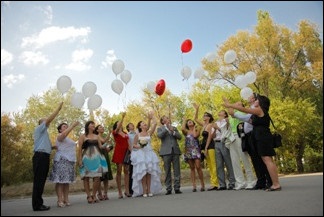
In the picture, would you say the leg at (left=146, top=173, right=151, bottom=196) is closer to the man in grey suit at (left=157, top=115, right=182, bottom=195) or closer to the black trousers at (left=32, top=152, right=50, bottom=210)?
the man in grey suit at (left=157, top=115, right=182, bottom=195)

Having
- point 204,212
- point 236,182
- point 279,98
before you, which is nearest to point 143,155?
point 236,182

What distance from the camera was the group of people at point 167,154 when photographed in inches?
245

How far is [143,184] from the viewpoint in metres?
7.84

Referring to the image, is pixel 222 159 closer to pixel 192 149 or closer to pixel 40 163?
pixel 192 149

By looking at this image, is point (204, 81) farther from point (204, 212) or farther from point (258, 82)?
point (204, 212)

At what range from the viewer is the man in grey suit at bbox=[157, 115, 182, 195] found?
26.2 ft

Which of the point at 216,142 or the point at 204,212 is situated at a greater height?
the point at 216,142

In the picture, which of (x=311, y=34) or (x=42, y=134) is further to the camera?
(x=311, y=34)

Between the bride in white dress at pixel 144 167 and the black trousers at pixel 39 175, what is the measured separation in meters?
2.51

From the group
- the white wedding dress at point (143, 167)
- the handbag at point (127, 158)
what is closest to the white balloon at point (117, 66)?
the white wedding dress at point (143, 167)

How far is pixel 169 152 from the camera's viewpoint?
8.06 metres

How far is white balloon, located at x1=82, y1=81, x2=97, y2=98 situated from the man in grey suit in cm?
215

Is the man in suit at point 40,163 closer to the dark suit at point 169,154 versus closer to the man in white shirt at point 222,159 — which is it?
the dark suit at point 169,154

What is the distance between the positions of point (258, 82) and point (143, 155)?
1762 cm
